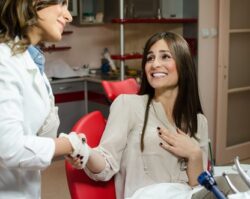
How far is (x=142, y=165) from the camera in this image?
5.34ft

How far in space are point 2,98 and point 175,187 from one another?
0.61m

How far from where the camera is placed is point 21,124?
3.38ft

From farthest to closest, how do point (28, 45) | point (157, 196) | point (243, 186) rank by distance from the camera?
point (157, 196) < point (28, 45) < point (243, 186)

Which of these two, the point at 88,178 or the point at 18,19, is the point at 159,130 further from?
the point at 18,19

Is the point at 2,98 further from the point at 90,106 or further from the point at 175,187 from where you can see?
the point at 90,106

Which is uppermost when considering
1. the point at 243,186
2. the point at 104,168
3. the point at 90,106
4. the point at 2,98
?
the point at 2,98

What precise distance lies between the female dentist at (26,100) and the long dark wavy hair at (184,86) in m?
0.58

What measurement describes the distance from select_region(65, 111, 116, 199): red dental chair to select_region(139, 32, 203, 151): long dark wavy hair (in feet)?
0.65

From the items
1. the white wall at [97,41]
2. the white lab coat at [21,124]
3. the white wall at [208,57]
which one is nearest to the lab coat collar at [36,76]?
the white lab coat at [21,124]

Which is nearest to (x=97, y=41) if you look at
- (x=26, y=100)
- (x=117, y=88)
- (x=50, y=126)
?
(x=117, y=88)

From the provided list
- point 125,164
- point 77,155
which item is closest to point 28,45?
point 77,155

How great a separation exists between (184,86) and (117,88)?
309mm

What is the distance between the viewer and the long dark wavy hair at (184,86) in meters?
1.69

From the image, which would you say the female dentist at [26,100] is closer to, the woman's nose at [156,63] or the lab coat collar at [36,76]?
the lab coat collar at [36,76]
